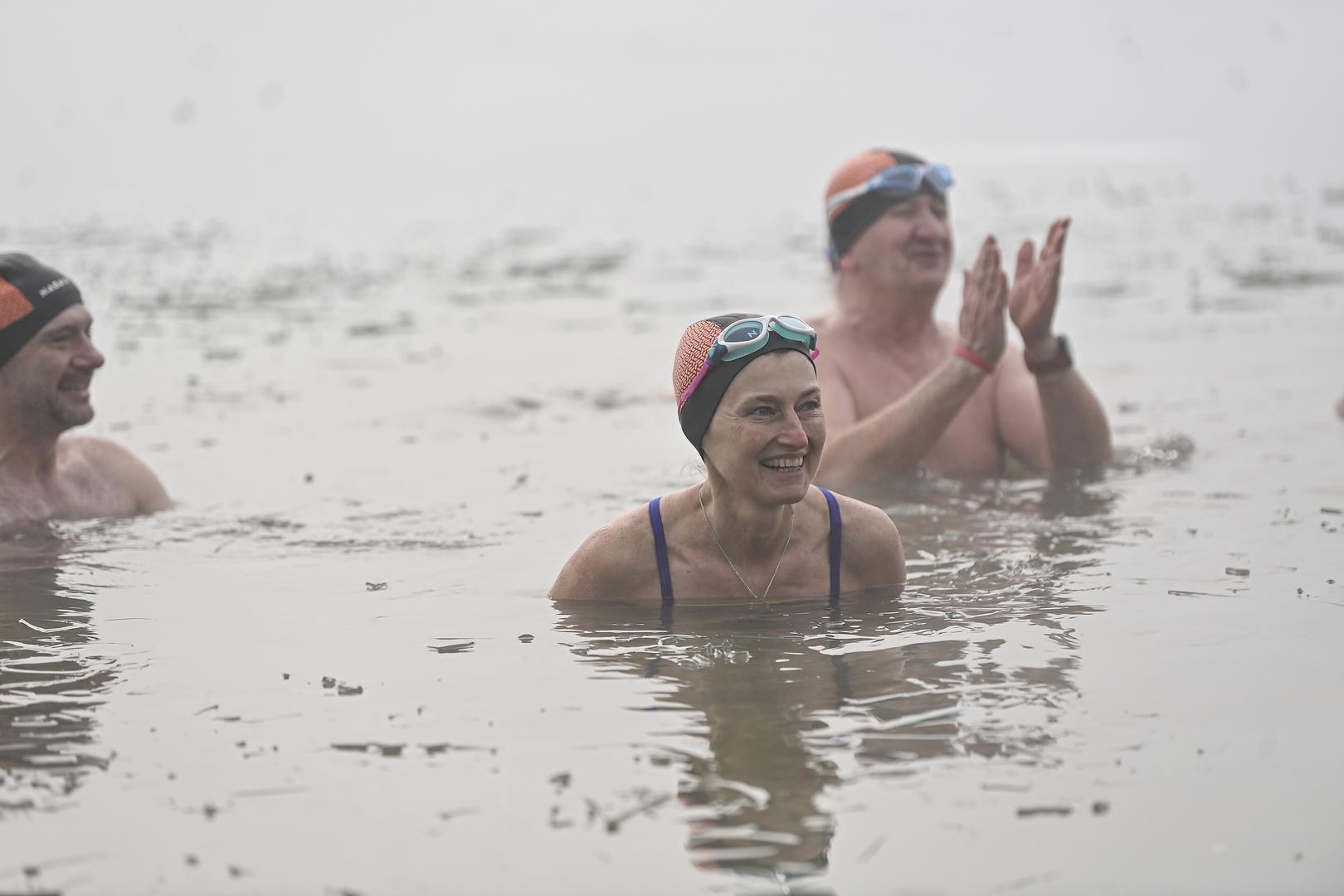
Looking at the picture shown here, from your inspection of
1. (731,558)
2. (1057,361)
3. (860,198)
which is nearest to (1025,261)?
(1057,361)

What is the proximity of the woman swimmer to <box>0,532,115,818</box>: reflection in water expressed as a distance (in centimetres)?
185

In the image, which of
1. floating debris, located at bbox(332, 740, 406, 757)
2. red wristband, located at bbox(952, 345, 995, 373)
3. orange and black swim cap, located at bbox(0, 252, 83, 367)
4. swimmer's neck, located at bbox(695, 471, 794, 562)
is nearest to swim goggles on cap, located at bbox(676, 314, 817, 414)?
swimmer's neck, located at bbox(695, 471, 794, 562)

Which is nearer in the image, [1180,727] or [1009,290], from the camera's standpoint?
[1180,727]

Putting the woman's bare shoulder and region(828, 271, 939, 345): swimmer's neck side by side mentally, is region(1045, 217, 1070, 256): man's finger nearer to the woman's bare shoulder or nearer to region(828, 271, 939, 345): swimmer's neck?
region(828, 271, 939, 345): swimmer's neck

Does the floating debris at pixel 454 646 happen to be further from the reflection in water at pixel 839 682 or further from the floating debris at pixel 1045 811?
the floating debris at pixel 1045 811

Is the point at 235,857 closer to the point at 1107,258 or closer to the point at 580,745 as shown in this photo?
the point at 580,745

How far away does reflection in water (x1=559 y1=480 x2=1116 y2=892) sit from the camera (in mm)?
5082

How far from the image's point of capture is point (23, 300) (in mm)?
8938

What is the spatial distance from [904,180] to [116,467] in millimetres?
4447

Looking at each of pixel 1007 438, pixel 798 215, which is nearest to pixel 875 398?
pixel 1007 438

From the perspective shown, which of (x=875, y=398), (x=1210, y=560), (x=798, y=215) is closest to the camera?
(x=1210, y=560)

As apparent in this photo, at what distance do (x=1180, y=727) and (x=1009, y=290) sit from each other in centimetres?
374

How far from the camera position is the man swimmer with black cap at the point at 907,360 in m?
9.39

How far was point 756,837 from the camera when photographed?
487 cm
